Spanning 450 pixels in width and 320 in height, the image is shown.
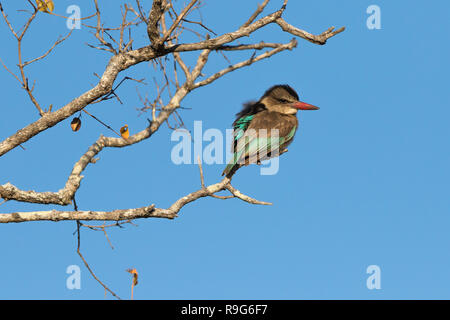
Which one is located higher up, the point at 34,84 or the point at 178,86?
the point at 178,86

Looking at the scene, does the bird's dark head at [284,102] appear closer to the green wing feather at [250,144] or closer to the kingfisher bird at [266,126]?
the kingfisher bird at [266,126]

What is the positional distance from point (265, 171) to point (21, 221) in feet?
10.6

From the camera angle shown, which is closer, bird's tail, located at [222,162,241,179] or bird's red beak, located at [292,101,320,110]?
bird's tail, located at [222,162,241,179]

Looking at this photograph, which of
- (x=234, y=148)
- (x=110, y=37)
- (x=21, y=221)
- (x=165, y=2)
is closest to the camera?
(x=21, y=221)

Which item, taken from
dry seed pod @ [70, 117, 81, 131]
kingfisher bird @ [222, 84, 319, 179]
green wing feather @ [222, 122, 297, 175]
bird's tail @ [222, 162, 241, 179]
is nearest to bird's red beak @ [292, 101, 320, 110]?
kingfisher bird @ [222, 84, 319, 179]

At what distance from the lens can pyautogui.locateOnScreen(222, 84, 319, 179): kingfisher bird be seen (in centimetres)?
809

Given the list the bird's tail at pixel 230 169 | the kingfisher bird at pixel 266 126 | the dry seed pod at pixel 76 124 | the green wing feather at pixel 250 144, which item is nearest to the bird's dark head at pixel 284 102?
the kingfisher bird at pixel 266 126

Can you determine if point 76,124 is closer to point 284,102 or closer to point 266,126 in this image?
point 266,126

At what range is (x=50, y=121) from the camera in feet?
20.7

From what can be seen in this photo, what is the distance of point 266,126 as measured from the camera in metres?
8.69

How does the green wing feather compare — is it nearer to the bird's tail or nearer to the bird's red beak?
the bird's tail

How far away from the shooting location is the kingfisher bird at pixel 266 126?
8086 mm
